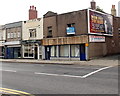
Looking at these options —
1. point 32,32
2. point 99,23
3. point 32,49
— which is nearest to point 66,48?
point 99,23

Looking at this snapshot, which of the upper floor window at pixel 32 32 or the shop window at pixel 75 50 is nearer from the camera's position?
the shop window at pixel 75 50

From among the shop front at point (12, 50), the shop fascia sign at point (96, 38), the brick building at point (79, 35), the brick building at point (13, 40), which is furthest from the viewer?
the shop front at point (12, 50)

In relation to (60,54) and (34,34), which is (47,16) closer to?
Result: (34,34)

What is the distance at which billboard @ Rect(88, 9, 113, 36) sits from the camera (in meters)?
23.0

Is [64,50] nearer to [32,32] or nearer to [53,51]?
[53,51]

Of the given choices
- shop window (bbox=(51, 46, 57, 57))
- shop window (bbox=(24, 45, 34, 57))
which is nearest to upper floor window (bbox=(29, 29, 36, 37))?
shop window (bbox=(24, 45, 34, 57))

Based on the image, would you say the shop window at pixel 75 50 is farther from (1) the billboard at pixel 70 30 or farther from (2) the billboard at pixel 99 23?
(2) the billboard at pixel 99 23

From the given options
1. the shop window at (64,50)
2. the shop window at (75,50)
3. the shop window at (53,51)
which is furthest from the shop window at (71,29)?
the shop window at (53,51)

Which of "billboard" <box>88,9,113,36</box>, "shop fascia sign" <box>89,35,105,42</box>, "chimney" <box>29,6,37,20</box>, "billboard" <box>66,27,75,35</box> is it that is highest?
"chimney" <box>29,6,37,20</box>

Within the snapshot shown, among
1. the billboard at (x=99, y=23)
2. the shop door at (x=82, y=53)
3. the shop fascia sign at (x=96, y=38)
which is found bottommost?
the shop door at (x=82, y=53)

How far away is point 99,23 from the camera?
24.8 metres

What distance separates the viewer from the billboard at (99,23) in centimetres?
2300

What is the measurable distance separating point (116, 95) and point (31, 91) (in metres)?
3.39

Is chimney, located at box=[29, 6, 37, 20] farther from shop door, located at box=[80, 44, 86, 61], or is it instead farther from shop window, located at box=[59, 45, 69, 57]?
shop door, located at box=[80, 44, 86, 61]
